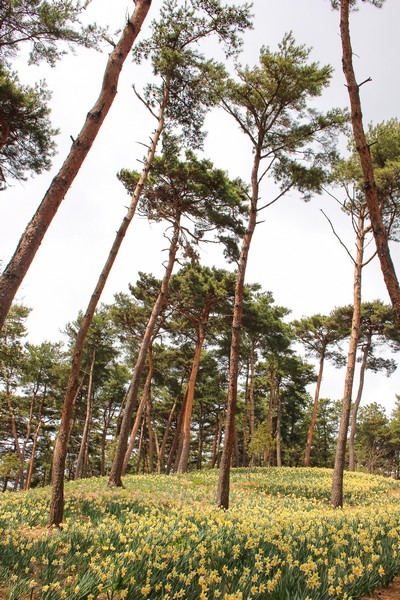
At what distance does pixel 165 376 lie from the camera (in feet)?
99.5

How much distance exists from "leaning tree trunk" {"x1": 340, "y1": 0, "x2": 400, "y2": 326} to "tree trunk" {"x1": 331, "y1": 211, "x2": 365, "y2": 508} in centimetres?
734

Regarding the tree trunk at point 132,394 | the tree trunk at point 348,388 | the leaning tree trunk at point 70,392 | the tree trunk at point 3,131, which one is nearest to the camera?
the leaning tree trunk at point 70,392

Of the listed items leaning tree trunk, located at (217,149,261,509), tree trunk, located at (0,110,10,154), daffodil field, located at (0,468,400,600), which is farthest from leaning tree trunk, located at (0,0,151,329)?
tree trunk, located at (0,110,10,154)

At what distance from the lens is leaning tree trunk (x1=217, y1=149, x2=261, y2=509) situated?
9.06 m

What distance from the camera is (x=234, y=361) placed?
9.80 m

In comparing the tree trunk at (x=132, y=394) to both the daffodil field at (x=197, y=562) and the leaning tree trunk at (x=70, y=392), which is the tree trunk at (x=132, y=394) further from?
the daffodil field at (x=197, y=562)

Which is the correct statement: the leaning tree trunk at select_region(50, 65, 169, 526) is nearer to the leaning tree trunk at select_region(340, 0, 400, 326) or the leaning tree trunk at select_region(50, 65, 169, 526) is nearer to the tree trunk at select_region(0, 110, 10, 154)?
the leaning tree trunk at select_region(340, 0, 400, 326)

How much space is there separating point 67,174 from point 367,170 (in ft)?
13.7

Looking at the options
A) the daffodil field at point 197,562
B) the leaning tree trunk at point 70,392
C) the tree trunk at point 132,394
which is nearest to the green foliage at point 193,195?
the tree trunk at point 132,394

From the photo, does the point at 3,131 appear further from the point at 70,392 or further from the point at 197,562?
the point at 197,562

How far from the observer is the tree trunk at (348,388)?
11281mm

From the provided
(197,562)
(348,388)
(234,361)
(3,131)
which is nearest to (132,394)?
(234,361)

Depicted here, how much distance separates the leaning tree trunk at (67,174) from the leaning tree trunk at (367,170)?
341 cm

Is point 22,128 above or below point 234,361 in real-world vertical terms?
above
